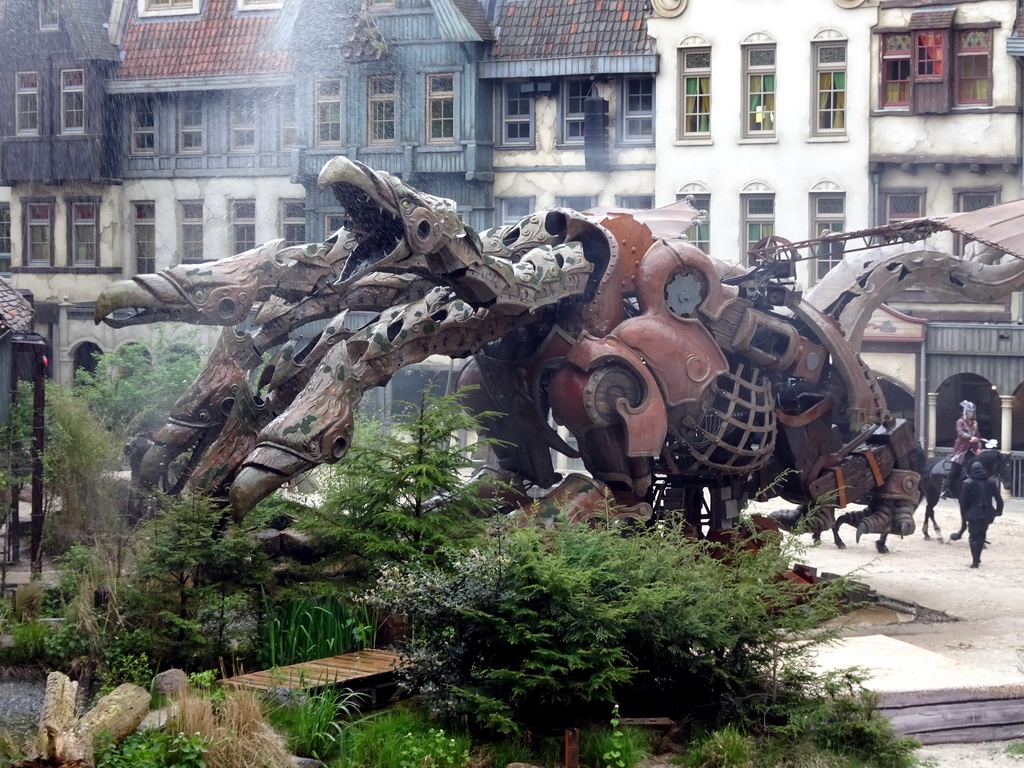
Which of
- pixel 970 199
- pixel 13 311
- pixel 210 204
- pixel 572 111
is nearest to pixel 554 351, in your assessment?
pixel 13 311

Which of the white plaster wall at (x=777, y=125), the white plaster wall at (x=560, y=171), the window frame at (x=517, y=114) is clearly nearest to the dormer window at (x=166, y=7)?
the window frame at (x=517, y=114)

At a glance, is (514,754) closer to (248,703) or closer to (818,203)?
(248,703)

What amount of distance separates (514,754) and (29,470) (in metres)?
8.40

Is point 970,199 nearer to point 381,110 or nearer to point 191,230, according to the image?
point 381,110

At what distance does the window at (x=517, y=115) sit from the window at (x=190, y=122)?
660cm

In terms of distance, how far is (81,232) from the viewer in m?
33.2

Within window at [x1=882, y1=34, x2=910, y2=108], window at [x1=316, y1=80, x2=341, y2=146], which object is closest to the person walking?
window at [x1=882, y1=34, x2=910, y2=108]

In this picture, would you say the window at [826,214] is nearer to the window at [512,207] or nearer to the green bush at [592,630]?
the window at [512,207]

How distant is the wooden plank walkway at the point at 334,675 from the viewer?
31.0ft

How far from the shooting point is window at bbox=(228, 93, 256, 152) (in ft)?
102

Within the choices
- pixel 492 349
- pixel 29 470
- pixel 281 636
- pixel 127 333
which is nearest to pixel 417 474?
pixel 281 636

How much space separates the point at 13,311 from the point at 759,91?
1671 cm

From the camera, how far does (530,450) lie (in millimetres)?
13156

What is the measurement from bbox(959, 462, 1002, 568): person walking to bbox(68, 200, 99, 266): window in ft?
70.6
